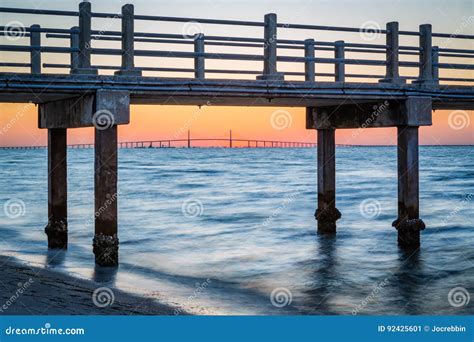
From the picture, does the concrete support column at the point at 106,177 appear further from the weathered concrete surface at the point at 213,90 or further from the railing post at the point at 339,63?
the railing post at the point at 339,63

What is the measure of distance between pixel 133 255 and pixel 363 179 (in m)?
38.7

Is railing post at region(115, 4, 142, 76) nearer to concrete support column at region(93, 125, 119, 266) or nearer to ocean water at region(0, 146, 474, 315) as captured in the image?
concrete support column at region(93, 125, 119, 266)

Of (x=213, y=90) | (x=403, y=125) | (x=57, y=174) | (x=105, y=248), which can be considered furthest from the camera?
(x=57, y=174)

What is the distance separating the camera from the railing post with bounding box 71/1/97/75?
13258mm

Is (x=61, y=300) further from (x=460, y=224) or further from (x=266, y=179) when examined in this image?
(x=266, y=179)

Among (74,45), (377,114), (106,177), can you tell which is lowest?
(106,177)

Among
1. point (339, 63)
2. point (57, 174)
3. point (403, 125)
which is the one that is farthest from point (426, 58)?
point (57, 174)

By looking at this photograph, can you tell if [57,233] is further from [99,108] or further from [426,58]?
[426,58]

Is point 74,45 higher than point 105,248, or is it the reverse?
point 74,45

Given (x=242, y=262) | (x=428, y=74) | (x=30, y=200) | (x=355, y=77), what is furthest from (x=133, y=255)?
(x=30, y=200)

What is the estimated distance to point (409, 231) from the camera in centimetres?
1692

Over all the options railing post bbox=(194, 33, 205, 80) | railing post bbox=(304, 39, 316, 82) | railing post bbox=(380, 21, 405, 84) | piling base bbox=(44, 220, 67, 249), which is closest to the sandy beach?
piling base bbox=(44, 220, 67, 249)

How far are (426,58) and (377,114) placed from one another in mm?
1583

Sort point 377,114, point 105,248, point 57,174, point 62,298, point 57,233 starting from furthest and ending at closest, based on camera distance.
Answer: point 57,233 → point 377,114 → point 57,174 → point 105,248 → point 62,298
